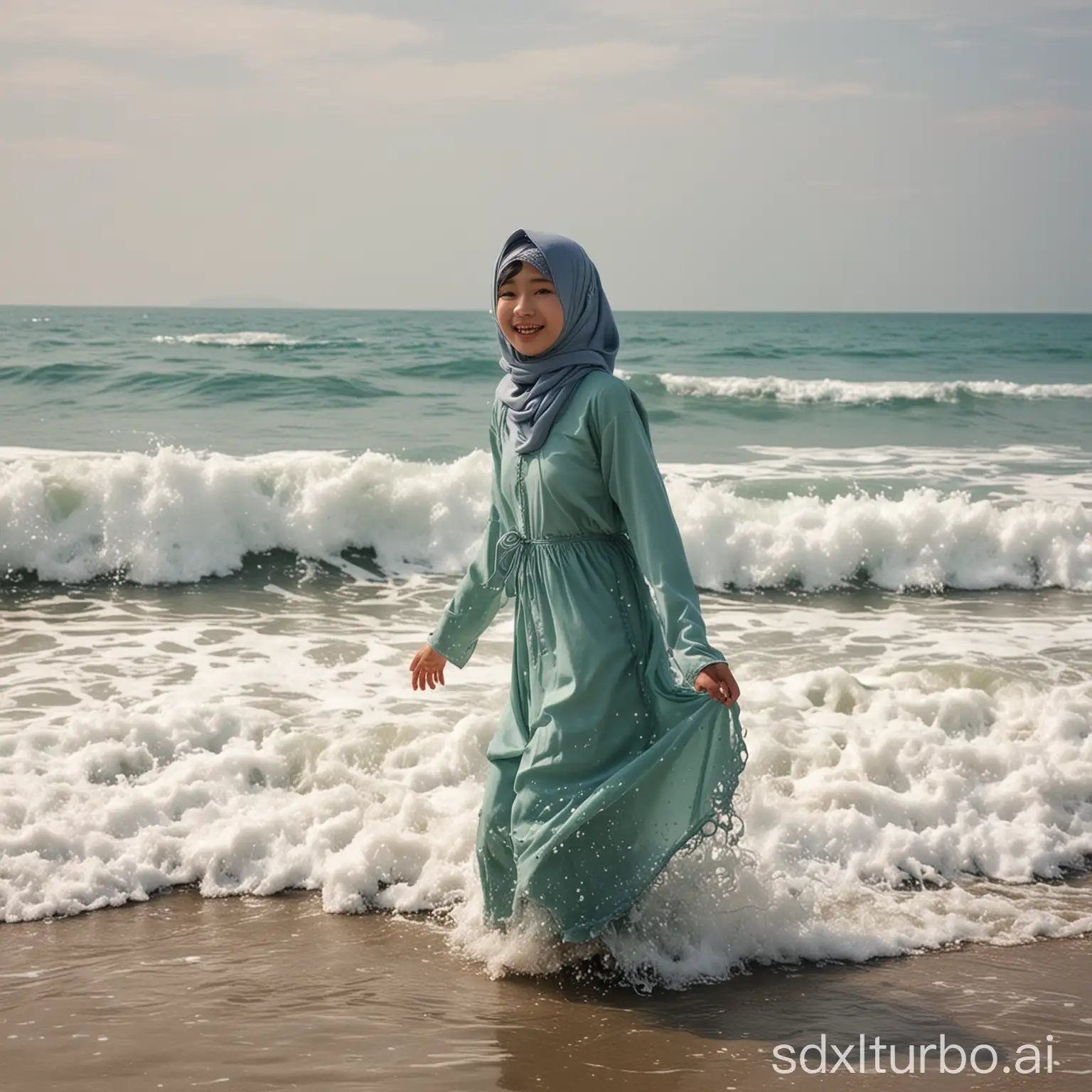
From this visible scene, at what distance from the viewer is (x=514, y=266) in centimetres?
318

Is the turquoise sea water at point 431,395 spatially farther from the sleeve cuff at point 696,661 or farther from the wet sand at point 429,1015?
the sleeve cuff at point 696,661

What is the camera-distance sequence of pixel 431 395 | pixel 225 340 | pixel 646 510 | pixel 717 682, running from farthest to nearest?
1. pixel 225 340
2. pixel 431 395
3. pixel 646 510
4. pixel 717 682

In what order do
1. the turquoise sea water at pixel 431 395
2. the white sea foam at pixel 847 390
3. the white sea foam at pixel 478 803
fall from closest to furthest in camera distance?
the white sea foam at pixel 478 803, the turquoise sea water at pixel 431 395, the white sea foam at pixel 847 390

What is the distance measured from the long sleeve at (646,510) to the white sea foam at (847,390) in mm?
18302

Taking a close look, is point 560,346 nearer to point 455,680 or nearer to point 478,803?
point 478,803

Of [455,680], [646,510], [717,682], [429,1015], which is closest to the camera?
[717,682]

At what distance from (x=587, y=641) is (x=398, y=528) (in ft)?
21.5

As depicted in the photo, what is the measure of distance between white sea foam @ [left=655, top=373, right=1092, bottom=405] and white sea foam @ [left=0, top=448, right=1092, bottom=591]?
11.6m

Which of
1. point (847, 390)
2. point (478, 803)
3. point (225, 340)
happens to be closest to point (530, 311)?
point (478, 803)

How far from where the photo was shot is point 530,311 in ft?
10.3

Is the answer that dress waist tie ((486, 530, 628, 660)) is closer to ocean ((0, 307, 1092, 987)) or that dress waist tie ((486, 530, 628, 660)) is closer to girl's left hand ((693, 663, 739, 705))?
girl's left hand ((693, 663, 739, 705))

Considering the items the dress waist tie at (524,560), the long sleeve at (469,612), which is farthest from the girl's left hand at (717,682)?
the long sleeve at (469,612)

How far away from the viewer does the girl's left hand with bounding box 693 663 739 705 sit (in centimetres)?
287

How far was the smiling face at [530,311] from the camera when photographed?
123 inches
